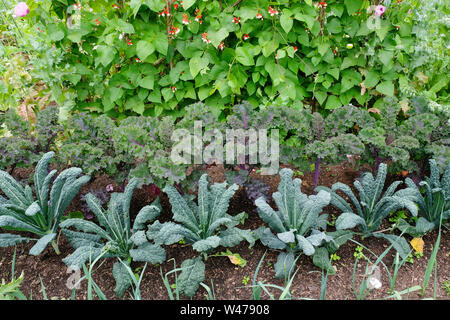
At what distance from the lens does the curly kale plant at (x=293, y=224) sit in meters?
A: 2.15

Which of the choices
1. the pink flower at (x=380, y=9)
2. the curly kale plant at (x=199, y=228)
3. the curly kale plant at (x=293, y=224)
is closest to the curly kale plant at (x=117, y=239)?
the curly kale plant at (x=199, y=228)

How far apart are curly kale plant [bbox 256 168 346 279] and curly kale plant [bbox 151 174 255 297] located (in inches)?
6.2

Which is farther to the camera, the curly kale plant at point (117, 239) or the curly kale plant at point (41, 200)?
the curly kale plant at point (41, 200)

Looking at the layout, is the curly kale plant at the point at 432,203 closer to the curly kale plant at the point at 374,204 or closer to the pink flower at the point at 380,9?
the curly kale plant at the point at 374,204

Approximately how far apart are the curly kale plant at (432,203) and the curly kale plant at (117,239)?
5.08ft

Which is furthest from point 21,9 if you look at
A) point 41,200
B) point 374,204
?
point 374,204

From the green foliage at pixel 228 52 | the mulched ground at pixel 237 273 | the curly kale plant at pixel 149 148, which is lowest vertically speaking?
the mulched ground at pixel 237 273

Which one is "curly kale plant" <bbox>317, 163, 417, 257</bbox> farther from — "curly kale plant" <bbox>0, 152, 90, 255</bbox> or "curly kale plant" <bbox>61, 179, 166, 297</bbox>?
"curly kale plant" <bbox>0, 152, 90, 255</bbox>

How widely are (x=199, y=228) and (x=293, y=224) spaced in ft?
1.85

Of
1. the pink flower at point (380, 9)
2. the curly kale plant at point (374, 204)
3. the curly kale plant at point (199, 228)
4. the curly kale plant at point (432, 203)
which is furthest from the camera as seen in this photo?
the pink flower at point (380, 9)

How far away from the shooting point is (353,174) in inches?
120

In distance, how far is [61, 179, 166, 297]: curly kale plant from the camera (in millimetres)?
2094

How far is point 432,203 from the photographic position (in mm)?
2414

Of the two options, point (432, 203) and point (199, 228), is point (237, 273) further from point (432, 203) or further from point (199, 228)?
point (432, 203)
